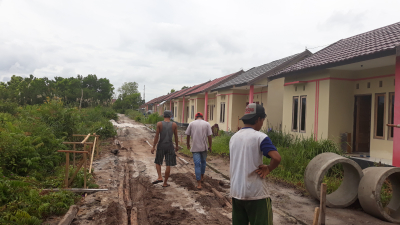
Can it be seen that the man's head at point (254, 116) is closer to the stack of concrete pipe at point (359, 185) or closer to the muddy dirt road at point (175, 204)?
the muddy dirt road at point (175, 204)

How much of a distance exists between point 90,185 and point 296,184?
16.9ft

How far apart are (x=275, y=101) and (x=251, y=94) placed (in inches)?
66.5

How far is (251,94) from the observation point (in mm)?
15773

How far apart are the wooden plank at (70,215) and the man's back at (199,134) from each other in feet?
9.64

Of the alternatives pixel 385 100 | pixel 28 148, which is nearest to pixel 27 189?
pixel 28 148

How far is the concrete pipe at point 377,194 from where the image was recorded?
525 centimetres

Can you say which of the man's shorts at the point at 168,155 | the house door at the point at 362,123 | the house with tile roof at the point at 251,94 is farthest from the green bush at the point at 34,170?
the house with tile roof at the point at 251,94

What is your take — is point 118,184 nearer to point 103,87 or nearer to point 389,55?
point 389,55

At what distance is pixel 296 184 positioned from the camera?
299 inches

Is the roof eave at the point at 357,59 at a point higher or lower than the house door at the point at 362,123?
higher

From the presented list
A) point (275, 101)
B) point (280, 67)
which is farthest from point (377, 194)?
point (280, 67)

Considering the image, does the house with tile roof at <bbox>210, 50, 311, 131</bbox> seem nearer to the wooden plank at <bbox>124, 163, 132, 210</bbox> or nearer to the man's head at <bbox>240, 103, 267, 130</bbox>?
the wooden plank at <bbox>124, 163, 132, 210</bbox>

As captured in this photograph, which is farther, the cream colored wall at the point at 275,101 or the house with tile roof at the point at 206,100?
the house with tile roof at the point at 206,100

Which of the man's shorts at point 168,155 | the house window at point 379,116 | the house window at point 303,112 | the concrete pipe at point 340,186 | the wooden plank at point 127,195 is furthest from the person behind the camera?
the house window at point 303,112
